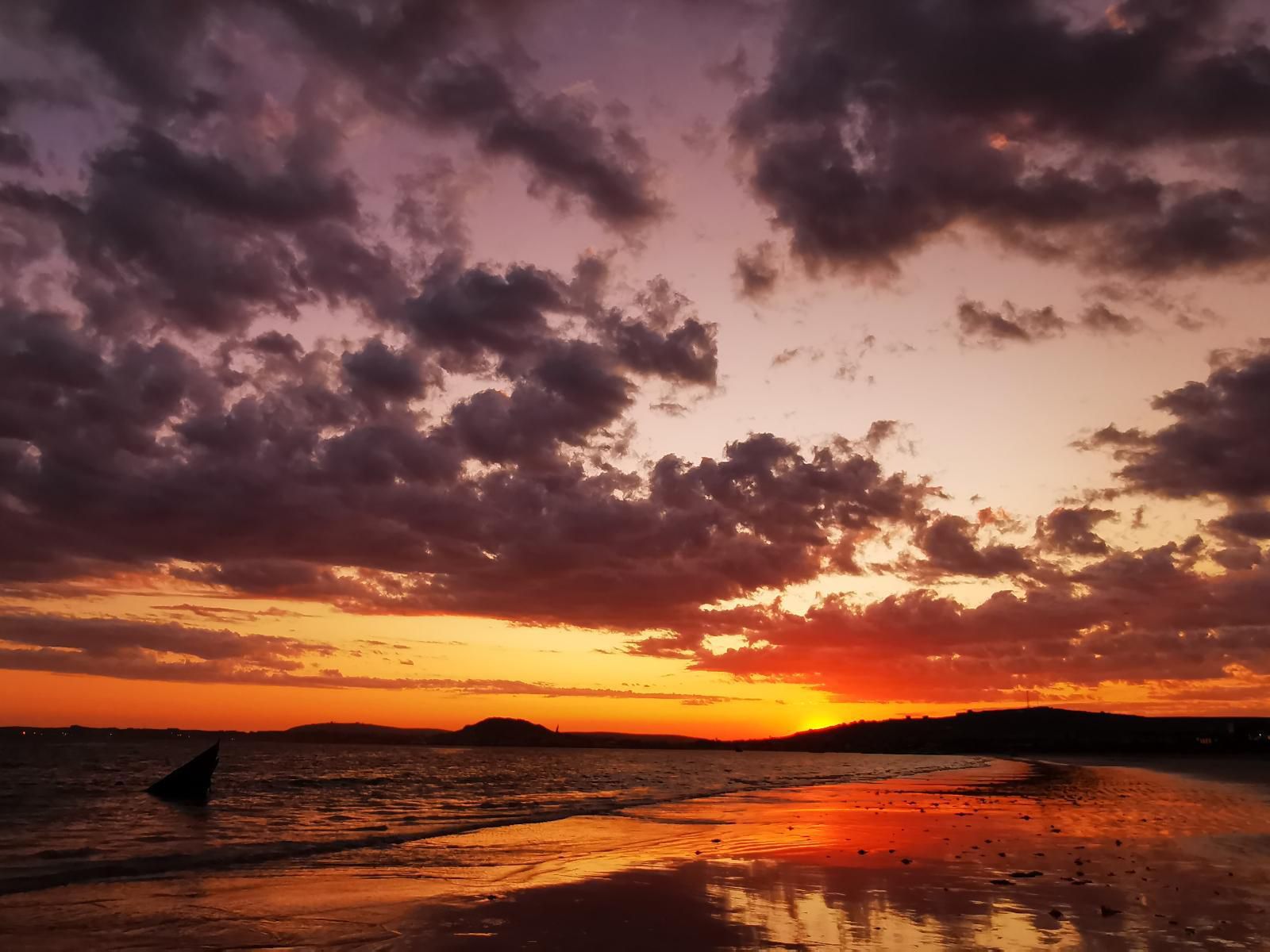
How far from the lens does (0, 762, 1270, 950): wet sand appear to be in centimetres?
1528

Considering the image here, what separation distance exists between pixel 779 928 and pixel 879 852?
1216cm

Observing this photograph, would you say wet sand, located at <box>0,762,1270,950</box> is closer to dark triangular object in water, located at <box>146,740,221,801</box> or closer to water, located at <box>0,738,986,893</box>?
water, located at <box>0,738,986,893</box>

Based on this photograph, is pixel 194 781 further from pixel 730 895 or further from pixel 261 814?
pixel 730 895

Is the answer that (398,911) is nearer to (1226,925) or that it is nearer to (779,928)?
(779,928)

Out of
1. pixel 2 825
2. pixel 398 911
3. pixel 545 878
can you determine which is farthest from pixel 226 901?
pixel 2 825

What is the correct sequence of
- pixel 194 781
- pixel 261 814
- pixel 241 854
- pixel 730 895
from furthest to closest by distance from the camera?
pixel 194 781 → pixel 261 814 → pixel 241 854 → pixel 730 895

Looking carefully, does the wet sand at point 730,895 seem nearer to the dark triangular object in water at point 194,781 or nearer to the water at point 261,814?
the water at point 261,814

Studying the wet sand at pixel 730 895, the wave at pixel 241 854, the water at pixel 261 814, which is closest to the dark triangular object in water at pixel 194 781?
the water at pixel 261 814

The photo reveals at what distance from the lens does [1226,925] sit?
15.3 metres

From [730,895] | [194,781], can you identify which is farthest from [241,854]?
[194,781]

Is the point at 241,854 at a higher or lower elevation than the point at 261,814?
higher

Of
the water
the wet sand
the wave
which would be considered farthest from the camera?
the water

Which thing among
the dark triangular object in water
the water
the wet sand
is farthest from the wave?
the dark triangular object in water

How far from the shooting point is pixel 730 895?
19281 millimetres
